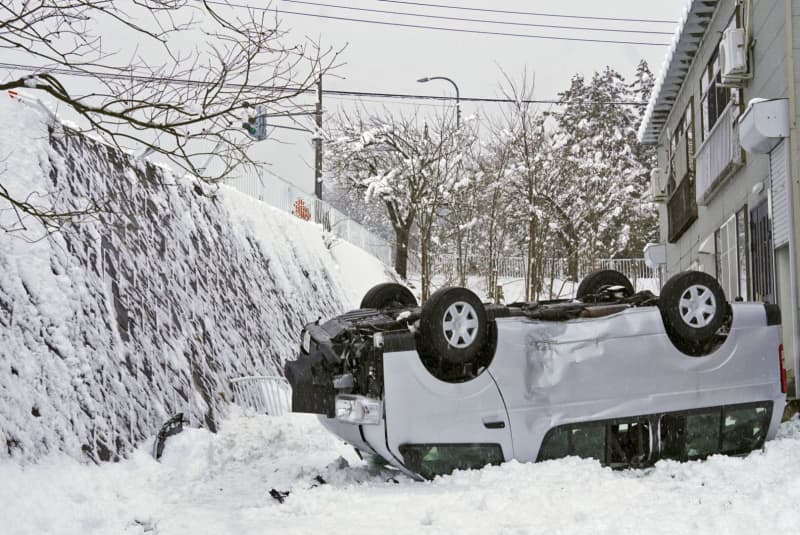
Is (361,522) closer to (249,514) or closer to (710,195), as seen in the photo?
(249,514)

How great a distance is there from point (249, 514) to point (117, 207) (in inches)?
240

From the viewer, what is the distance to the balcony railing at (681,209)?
725 inches

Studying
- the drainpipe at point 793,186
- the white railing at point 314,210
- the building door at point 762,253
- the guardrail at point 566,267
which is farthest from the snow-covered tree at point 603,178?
the drainpipe at point 793,186

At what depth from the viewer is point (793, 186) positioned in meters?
10.7

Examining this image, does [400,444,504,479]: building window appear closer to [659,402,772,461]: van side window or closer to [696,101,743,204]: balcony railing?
[659,402,772,461]: van side window

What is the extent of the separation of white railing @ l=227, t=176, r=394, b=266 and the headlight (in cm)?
1166

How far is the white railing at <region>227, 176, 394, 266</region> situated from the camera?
795 inches

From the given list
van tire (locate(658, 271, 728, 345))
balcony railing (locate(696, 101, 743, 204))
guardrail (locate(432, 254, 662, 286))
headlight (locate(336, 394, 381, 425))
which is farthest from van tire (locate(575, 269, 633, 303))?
guardrail (locate(432, 254, 662, 286))

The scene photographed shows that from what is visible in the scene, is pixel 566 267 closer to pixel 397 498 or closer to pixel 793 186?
pixel 793 186

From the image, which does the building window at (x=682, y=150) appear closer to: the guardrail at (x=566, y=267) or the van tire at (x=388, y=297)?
the guardrail at (x=566, y=267)

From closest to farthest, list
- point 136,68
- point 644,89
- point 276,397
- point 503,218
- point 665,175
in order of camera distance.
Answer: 1. point 136,68
2. point 276,397
3. point 665,175
4. point 503,218
5. point 644,89

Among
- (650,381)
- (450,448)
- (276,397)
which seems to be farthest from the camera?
(276,397)

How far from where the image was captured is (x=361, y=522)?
5.47 metres

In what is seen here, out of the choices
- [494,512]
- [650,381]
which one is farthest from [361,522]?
[650,381]
